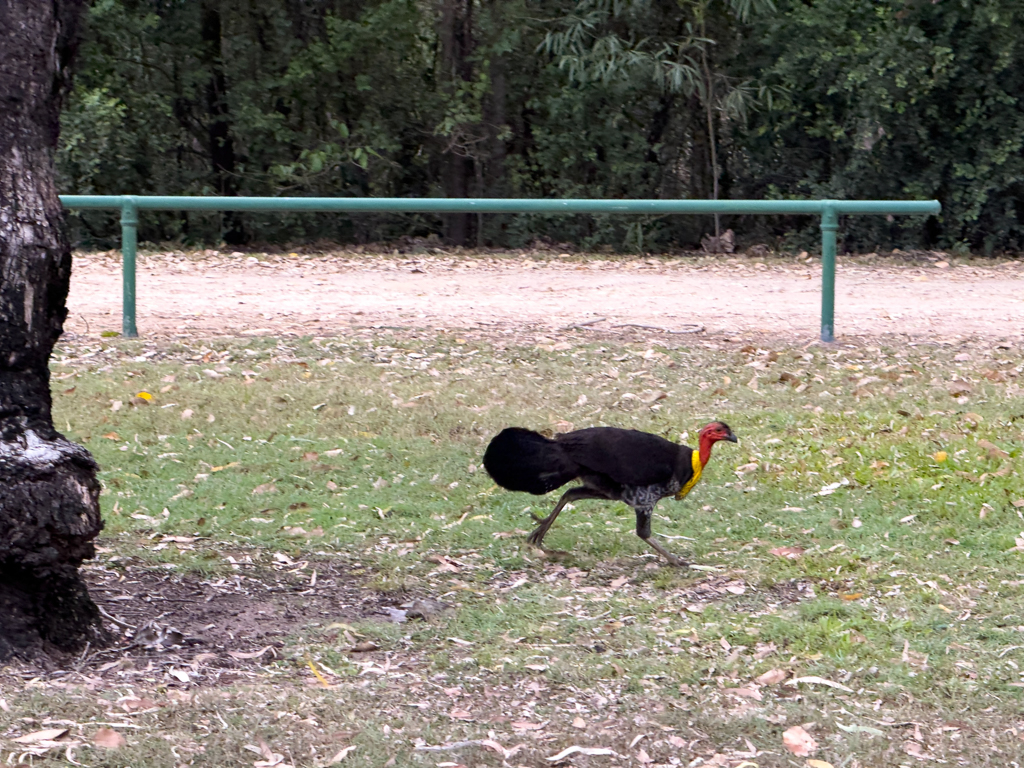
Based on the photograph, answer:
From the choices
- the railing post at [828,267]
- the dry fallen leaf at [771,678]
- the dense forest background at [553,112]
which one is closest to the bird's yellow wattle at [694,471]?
the dry fallen leaf at [771,678]

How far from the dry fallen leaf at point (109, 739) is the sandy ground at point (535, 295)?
6869 millimetres

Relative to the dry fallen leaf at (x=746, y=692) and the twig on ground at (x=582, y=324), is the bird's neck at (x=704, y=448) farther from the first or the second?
the twig on ground at (x=582, y=324)

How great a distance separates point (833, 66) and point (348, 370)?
32.9ft

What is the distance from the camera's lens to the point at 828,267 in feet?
33.2

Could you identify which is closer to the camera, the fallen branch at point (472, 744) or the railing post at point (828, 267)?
the fallen branch at point (472, 744)

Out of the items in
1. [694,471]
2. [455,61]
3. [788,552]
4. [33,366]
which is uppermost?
[455,61]

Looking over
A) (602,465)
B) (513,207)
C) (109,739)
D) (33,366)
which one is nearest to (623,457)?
(602,465)

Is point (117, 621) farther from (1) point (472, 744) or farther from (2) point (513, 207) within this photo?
(2) point (513, 207)

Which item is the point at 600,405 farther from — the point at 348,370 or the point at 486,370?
the point at 348,370

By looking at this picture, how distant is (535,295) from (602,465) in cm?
739

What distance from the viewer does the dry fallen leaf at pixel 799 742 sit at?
3.70m

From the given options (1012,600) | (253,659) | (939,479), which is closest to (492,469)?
(253,659)

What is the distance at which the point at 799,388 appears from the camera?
8.73 metres

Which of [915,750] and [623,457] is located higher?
[623,457]
